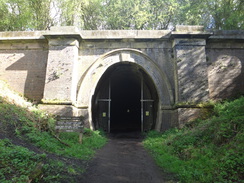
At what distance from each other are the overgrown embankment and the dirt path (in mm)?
270

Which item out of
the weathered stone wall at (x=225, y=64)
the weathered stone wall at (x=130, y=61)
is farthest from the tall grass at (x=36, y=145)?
the weathered stone wall at (x=225, y=64)

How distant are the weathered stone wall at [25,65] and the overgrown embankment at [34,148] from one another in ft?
1.70

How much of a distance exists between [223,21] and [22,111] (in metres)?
14.2

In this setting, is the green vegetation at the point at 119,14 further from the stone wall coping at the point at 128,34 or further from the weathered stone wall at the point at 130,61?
the stone wall coping at the point at 128,34

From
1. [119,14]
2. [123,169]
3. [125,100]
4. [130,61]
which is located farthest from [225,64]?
[119,14]

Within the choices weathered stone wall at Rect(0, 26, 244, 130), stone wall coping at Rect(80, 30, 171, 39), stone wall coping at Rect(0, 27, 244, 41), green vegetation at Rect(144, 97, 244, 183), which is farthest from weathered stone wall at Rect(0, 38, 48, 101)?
green vegetation at Rect(144, 97, 244, 183)

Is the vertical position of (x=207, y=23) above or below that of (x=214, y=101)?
above

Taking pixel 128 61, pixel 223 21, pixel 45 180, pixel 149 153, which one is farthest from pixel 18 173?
pixel 223 21

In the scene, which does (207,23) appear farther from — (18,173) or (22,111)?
(18,173)

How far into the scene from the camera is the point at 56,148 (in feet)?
17.1

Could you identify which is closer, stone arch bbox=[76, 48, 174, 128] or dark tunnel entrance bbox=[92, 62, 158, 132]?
stone arch bbox=[76, 48, 174, 128]

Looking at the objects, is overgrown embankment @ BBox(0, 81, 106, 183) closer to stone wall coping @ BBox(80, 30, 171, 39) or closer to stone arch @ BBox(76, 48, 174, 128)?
stone arch @ BBox(76, 48, 174, 128)

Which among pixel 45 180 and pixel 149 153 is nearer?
pixel 45 180

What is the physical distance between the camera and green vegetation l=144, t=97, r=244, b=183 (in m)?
3.56
